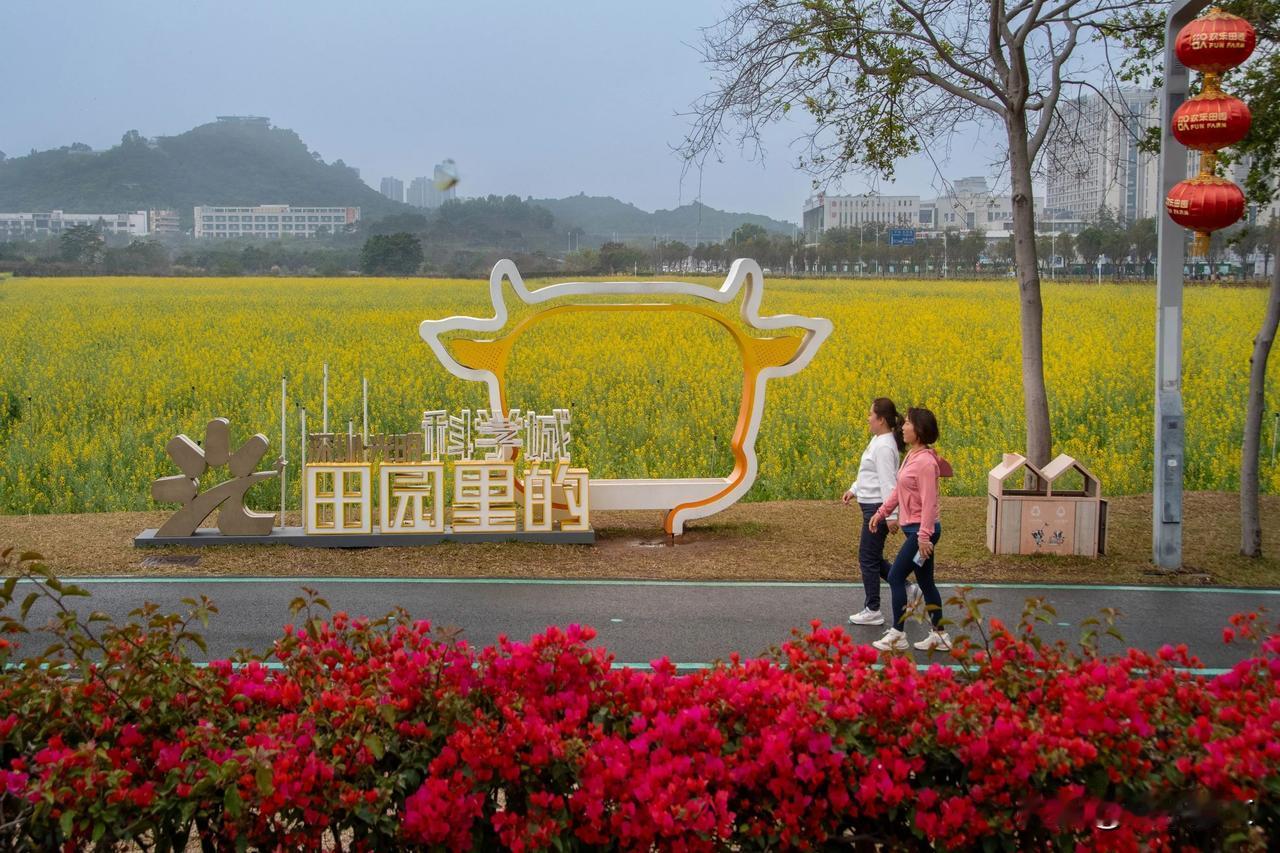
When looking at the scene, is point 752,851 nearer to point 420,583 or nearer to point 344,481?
point 420,583

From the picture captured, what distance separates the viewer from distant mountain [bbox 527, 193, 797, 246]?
162 feet

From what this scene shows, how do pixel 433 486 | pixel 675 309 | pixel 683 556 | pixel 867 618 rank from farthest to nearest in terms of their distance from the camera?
1. pixel 675 309
2. pixel 433 486
3. pixel 683 556
4. pixel 867 618

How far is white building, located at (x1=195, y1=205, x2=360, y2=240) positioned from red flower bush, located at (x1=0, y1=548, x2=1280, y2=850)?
63209 mm

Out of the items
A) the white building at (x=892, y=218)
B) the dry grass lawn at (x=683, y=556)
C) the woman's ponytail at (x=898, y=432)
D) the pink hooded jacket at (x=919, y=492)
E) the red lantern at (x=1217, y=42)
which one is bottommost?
the dry grass lawn at (x=683, y=556)

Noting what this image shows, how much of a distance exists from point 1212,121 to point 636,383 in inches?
526

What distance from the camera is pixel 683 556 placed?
10547 mm

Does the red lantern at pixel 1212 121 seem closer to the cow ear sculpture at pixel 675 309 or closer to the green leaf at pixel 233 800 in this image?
the cow ear sculpture at pixel 675 309

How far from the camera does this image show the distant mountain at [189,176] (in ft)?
229

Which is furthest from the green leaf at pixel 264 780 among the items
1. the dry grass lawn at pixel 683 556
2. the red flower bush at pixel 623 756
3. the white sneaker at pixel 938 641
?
the dry grass lawn at pixel 683 556

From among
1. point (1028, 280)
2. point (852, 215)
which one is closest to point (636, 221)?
point (852, 215)

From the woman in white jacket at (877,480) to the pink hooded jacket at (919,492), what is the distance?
0.35 meters

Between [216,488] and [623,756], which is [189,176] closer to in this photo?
[216,488]

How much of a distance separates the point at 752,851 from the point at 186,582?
698 centimetres

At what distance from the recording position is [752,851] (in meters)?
3.57
